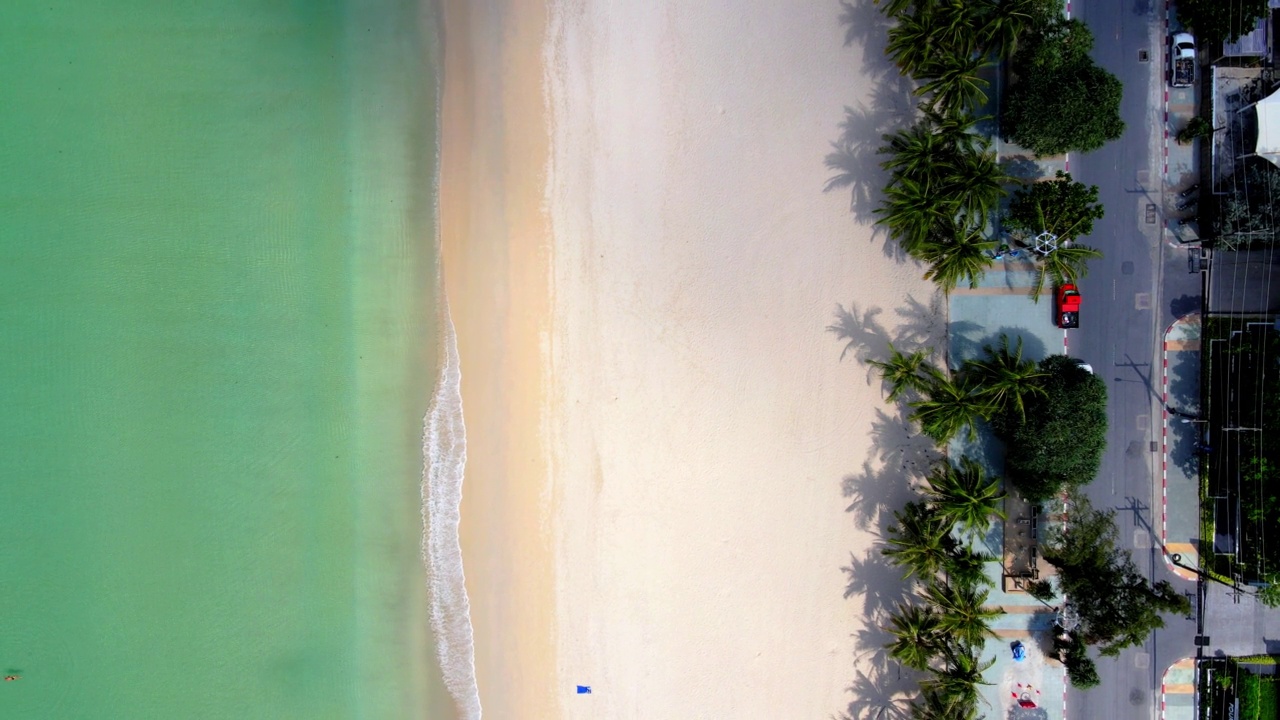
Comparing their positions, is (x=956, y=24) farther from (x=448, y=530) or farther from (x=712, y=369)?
(x=448, y=530)

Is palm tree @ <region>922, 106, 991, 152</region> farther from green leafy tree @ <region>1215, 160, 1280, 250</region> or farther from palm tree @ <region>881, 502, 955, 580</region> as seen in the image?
palm tree @ <region>881, 502, 955, 580</region>

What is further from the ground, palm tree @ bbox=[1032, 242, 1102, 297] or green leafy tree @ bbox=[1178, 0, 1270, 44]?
green leafy tree @ bbox=[1178, 0, 1270, 44]

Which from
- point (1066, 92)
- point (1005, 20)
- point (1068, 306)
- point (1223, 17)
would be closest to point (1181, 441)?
point (1068, 306)

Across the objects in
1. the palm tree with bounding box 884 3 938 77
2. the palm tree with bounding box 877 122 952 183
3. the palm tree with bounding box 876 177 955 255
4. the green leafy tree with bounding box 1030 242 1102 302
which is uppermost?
the palm tree with bounding box 884 3 938 77

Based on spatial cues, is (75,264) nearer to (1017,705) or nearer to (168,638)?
(168,638)

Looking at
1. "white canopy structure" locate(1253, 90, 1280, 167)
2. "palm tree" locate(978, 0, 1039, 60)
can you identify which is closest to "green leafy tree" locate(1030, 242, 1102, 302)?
"white canopy structure" locate(1253, 90, 1280, 167)

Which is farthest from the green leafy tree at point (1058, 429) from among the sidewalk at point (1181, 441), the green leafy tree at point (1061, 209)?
the green leafy tree at point (1061, 209)
